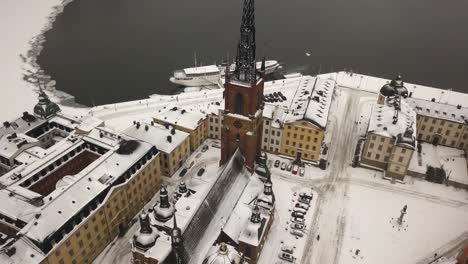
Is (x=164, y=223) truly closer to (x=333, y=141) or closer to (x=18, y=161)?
(x=18, y=161)

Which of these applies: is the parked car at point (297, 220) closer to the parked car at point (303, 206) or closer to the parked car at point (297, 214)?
the parked car at point (297, 214)

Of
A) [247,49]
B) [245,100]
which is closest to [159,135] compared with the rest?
[245,100]

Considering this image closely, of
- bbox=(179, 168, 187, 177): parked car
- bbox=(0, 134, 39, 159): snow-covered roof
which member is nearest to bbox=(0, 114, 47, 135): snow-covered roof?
bbox=(0, 134, 39, 159): snow-covered roof

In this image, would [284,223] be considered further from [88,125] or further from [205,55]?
[205,55]

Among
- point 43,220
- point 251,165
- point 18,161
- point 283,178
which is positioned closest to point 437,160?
point 283,178

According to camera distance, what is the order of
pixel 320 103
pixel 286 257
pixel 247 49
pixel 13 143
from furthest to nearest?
pixel 320 103 → pixel 13 143 → pixel 286 257 → pixel 247 49

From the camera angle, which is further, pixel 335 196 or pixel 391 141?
pixel 391 141

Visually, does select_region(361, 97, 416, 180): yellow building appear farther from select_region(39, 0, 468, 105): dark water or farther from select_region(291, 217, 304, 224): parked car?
select_region(39, 0, 468, 105): dark water
